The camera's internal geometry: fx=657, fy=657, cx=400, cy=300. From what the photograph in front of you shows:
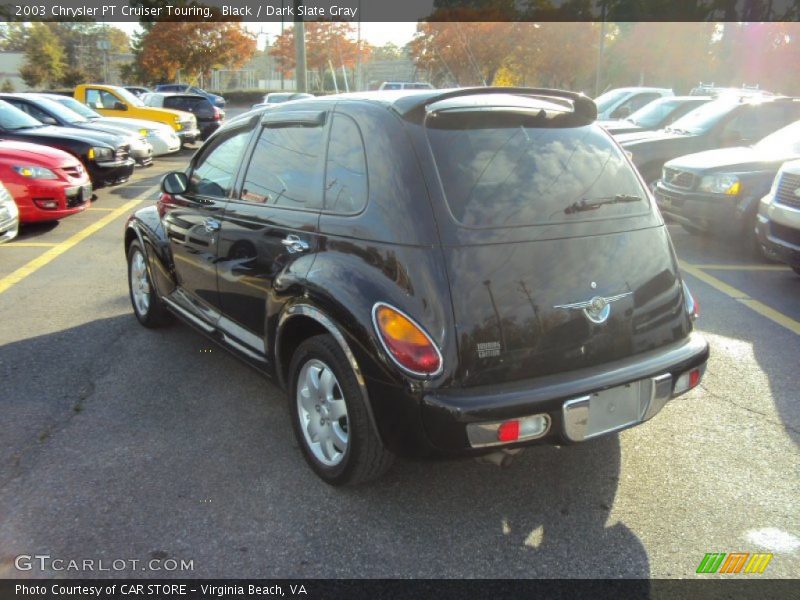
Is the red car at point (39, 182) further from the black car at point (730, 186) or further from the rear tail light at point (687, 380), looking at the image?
the rear tail light at point (687, 380)

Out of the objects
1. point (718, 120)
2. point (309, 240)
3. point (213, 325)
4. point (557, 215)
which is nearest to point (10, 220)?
point (213, 325)

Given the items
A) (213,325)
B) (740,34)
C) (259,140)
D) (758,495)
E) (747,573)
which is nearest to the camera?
(747,573)

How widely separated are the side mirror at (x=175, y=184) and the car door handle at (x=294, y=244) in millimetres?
1510

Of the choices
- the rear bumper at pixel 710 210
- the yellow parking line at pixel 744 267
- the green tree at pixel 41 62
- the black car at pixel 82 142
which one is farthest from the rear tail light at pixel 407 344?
the green tree at pixel 41 62

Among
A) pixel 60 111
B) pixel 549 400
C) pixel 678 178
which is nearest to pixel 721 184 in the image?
pixel 678 178

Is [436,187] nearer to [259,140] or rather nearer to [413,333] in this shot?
[413,333]

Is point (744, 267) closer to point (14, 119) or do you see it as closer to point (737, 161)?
point (737, 161)

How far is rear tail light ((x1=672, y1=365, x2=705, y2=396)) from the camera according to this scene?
287cm

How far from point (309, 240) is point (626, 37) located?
44116mm

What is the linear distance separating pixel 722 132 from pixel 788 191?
4100mm

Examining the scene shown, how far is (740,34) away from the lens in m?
38.2

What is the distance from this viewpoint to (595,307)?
271 cm

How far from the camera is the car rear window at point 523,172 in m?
2.72

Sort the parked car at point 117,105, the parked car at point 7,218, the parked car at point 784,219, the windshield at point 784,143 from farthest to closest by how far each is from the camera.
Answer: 1. the parked car at point 117,105
2. the windshield at point 784,143
3. the parked car at point 7,218
4. the parked car at point 784,219
